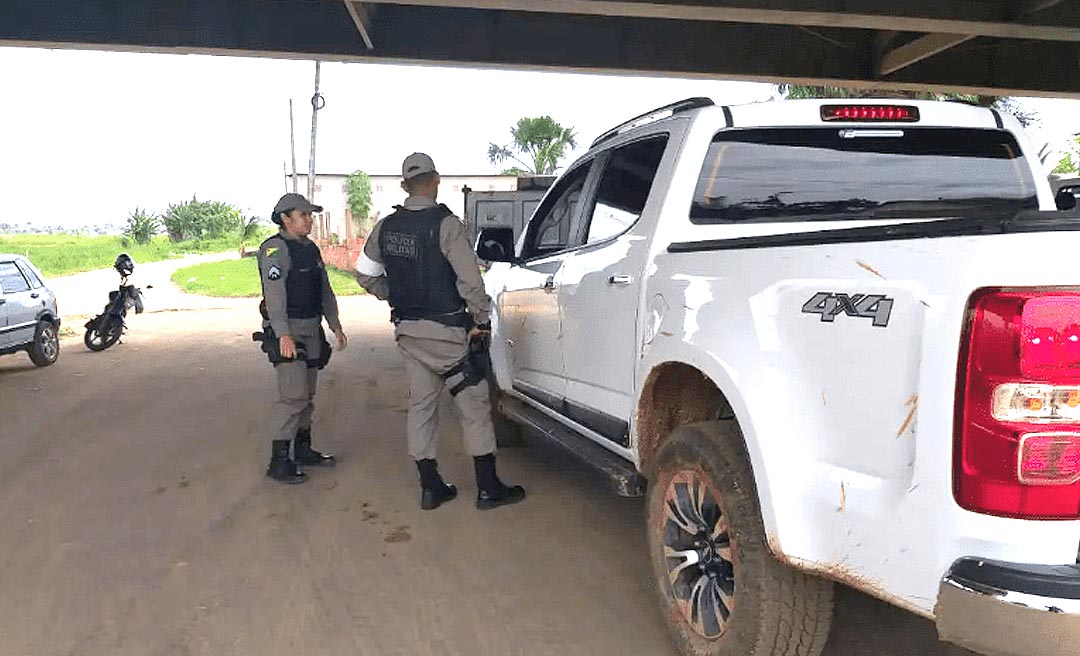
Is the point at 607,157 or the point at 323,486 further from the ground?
the point at 607,157

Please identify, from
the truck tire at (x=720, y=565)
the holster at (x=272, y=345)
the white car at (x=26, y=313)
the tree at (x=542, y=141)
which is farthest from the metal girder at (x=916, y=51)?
the tree at (x=542, y=141)

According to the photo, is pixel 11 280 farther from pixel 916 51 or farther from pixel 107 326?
pixel 916 51

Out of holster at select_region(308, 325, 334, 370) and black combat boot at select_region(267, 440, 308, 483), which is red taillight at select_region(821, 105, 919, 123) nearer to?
holster at select_region(308, 325, 334, 370)

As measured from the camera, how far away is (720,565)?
292 cm

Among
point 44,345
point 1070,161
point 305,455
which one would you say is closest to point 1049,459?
point 305,455

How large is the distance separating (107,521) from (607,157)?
3.41 meters

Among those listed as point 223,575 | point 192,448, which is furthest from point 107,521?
point 192,448

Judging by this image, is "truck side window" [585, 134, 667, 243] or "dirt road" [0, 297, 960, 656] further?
"truck side window" [585, 134, 667, 243]

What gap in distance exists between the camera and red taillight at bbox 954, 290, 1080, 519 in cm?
187

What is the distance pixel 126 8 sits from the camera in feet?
33.9

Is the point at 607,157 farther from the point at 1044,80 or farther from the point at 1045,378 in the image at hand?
the point at 1044,80

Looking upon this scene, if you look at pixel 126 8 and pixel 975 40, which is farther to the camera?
pixel 975 40

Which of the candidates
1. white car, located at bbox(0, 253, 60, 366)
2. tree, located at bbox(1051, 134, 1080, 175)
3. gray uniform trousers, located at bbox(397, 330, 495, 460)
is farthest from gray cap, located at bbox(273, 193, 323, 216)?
tree, located at bbox(1051, 134, 1080, 175)

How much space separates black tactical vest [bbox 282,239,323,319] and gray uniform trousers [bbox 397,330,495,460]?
1014 mm
